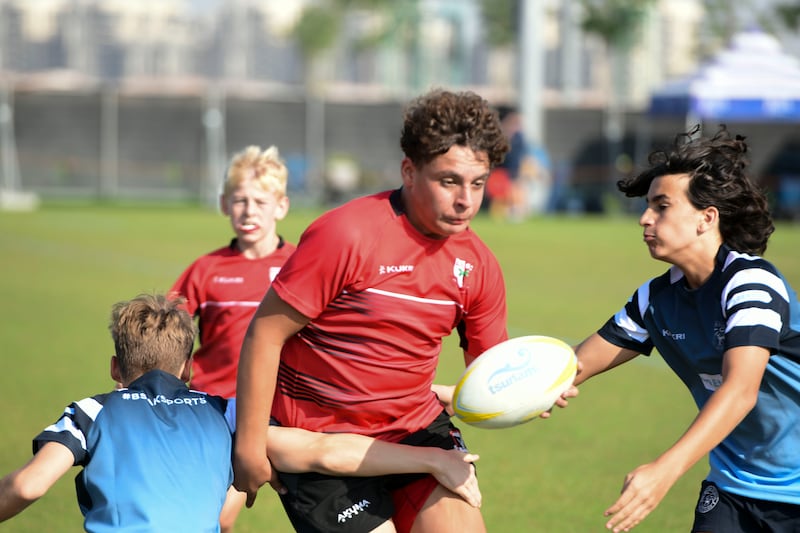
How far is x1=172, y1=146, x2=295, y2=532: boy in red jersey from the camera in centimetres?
522

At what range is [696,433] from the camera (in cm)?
326

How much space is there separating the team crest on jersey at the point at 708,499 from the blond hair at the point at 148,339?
1798 mm

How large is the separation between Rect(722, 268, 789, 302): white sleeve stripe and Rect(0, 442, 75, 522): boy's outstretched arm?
80.8 inches

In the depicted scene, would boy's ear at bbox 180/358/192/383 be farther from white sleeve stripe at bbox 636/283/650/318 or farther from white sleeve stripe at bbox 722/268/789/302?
white sleeve stripe at bbox 722/268/789/302

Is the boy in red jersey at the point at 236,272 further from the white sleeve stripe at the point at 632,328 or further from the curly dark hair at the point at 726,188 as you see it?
the curly dark hair at the point at 726,188

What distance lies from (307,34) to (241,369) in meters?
60.7

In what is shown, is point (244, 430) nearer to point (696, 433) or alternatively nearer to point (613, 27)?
point (696, 433)

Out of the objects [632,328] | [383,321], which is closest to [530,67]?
[632,328]

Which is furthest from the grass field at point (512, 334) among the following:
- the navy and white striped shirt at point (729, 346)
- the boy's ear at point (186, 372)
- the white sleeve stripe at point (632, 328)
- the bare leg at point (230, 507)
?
the boy's ear at point (186, 372)

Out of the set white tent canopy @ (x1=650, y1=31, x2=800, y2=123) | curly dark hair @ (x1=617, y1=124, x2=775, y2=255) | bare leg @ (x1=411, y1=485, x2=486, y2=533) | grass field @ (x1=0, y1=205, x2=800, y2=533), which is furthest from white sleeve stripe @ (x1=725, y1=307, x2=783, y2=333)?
white tent canopy @ (x1=650, y1=31, x2=800, y2=123)

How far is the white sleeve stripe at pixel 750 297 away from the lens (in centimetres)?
356

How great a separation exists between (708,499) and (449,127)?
5.10 ft

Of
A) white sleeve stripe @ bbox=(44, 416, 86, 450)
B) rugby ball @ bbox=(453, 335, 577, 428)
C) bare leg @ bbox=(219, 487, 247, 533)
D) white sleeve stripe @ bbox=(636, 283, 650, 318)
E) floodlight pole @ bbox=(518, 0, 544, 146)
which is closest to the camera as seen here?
white sleeve stripe @ bbox=(44, 416, 86, 450)

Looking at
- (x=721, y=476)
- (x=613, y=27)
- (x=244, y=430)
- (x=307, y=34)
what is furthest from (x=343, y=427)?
(x=307, y=34)
